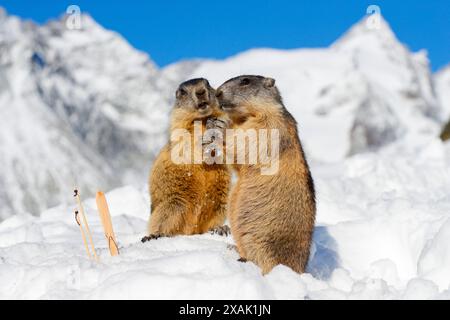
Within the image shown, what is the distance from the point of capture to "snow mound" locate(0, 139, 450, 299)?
5.51 metres

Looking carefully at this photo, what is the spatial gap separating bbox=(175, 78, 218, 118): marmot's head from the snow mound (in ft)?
5.33

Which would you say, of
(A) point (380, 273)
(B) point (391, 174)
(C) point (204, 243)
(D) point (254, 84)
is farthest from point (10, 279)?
(B) point (391, 174)

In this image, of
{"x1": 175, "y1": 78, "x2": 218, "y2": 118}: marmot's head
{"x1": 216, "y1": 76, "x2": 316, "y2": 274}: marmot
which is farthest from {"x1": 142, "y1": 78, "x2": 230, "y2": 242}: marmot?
{"x1": 216, "y1": 76, "x2": 316, "y2": 274}: marmot

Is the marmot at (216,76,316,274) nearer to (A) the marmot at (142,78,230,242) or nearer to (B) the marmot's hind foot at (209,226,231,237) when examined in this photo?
(A) the marmot at (142,78,230,242)

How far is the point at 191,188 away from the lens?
8.38 m

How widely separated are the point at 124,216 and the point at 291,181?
615 centimetres

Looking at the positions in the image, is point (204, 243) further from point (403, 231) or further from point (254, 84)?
point (403, 231)

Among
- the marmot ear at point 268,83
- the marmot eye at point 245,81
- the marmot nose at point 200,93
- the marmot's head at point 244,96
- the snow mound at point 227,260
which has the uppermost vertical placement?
the marmot nose at point 200,93

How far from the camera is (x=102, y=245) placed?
30.9 feet

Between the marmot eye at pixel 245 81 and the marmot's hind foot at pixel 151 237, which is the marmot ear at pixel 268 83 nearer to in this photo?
the marmot eye at pixel 245 81

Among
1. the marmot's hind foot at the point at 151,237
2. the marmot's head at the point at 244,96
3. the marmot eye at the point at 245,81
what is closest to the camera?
the marmot's head at the point at 244,96

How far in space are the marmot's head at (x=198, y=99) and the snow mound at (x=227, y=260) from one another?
1.62m

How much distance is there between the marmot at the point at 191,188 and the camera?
27.4ft

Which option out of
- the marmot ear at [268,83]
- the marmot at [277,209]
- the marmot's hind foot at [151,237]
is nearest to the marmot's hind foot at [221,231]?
the marmot's hind foot at [151,237]
